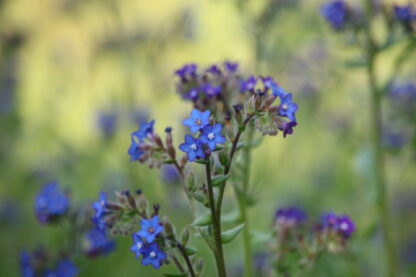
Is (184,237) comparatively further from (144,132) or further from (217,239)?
(144,132)

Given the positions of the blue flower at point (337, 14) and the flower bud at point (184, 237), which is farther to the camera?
the blue flower at point (337, 14)

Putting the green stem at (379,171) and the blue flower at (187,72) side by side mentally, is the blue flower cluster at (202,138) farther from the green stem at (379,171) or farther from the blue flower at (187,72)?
the green stem at (379,171)

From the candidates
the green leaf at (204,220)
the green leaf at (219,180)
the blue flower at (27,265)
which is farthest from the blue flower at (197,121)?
the blue flower at (27,265)

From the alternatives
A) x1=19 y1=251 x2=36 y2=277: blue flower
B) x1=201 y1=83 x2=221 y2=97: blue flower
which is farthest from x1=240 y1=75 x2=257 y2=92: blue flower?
x1=19 y1=251 x2=36 y2=277: blue flower

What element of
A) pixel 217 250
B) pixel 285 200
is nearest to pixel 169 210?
pixel 285 200

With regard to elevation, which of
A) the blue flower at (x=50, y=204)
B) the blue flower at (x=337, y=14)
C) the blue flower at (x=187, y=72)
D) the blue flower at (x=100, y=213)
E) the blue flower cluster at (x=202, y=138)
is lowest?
the blue flower at (x=100, y=213)

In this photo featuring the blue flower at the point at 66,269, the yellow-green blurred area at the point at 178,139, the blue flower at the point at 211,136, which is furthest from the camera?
the yellow-green blurred area at the point at 178,139

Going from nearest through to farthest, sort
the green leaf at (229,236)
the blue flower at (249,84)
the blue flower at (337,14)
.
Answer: the green leaf at (229,236) < the blue flower at (249,84) < the blue flower at (337,14)
